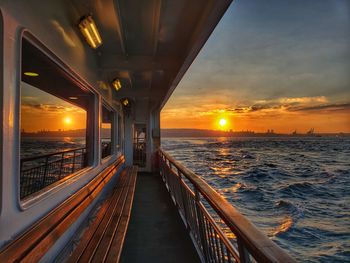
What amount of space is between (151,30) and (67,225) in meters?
2.13

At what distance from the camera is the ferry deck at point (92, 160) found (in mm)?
1177

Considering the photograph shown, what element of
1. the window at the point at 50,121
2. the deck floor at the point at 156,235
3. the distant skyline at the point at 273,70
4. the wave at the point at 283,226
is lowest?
the wave at the point at 283,226

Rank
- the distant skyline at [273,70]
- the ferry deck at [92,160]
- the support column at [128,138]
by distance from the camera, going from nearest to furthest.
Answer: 1. the ferry deck at [92,160]
2. the distant skyline at [273,70]
3. the support column at [128,138]

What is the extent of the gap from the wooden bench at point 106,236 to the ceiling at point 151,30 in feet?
6.13

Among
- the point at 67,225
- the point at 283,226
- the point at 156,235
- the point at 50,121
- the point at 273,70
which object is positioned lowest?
the point at 283,226

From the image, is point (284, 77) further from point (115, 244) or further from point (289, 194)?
point (115, 244)

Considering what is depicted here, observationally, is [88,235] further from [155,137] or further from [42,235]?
[155,137]

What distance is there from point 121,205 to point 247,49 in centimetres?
1213

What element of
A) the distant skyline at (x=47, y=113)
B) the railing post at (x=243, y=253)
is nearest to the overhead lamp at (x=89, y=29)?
the distant skyline at (x=47, y=113)

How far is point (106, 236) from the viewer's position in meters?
1.96

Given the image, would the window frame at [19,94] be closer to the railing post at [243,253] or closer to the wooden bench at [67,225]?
the wooden bench at [67,225]

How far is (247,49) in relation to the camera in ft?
42.1

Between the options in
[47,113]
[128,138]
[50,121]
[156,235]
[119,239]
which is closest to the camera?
[119,239]

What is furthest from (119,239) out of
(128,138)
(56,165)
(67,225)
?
(128,138)
